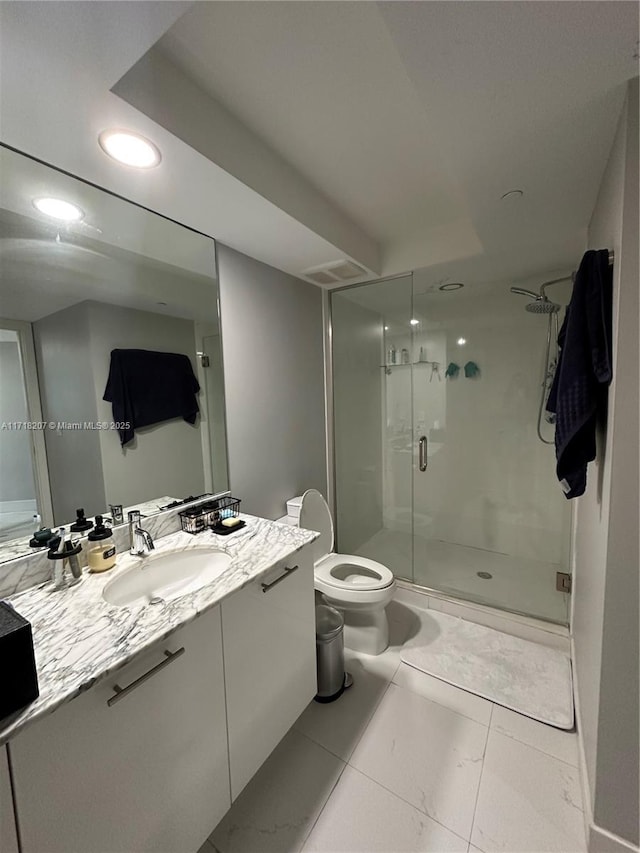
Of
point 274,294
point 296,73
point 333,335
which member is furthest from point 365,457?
point 296,73

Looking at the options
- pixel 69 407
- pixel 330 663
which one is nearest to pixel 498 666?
pixel 330 663

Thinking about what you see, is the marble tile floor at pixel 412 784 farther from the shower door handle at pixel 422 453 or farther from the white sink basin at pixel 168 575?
the shower door handle at pixel 422 453

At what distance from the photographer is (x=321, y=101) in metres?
1.17

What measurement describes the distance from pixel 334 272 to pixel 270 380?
2.56ft

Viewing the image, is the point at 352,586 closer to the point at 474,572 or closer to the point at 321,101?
the point at 474,572

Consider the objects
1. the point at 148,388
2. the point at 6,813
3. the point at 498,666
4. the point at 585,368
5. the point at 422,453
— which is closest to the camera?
the point at 6,813

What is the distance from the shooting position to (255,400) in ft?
6.52

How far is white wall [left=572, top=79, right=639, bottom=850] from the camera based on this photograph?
94cm

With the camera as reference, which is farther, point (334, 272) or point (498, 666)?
point (334, 272)

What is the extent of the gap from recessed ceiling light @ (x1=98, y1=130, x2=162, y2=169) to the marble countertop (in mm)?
1368

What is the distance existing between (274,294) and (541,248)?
154 centimetres

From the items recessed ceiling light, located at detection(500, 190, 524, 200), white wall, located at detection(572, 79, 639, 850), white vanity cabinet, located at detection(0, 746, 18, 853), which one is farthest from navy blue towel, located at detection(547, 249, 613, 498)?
white vanity cabinet, located at detection(0, 746, 18, 853)

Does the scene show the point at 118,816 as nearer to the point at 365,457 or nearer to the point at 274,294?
the point at 274,294

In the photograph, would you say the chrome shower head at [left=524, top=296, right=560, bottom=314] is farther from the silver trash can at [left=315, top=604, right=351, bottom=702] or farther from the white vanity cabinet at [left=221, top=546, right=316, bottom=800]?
the silver trash can at [left=315, top=604, right=351, bottom=702]
